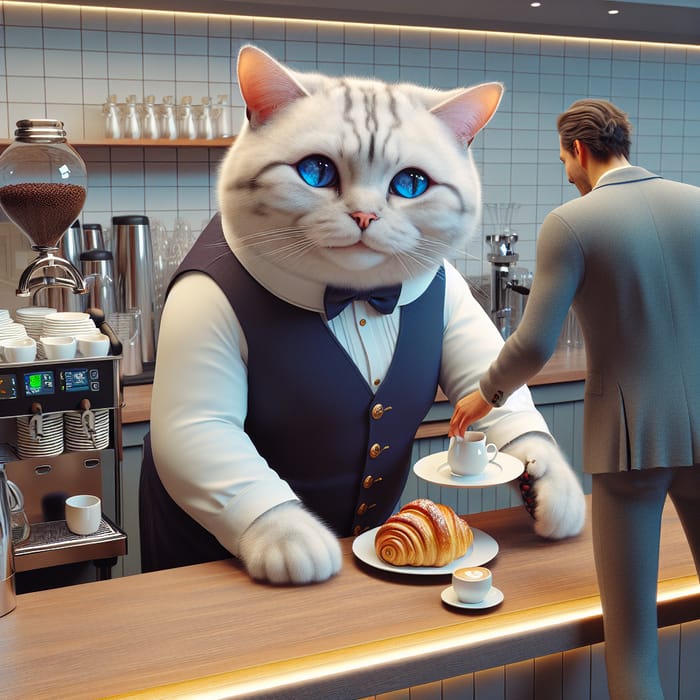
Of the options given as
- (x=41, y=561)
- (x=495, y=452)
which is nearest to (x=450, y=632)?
(x=495, y=452)

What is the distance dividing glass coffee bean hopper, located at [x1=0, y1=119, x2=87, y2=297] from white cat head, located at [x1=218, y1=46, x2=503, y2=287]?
0.74 ft

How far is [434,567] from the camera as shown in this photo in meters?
1.31

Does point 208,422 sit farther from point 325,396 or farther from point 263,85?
point 263,85

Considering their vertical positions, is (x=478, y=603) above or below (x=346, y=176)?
below

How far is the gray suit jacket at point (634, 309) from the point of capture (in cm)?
119

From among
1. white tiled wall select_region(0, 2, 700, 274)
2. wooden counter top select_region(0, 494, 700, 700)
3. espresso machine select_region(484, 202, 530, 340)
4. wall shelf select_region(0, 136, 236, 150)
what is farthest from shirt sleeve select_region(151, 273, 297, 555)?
espresso machine select_region(484, 202, 530, 340)

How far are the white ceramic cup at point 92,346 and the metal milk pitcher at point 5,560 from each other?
2.06ft

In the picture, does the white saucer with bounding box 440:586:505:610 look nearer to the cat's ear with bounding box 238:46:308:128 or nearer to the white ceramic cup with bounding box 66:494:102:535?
the cat's ear with bounding box 238:46:308:128

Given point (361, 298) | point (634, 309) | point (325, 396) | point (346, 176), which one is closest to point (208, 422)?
point (325, 396)

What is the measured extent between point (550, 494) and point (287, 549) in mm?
439

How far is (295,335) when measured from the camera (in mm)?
1385

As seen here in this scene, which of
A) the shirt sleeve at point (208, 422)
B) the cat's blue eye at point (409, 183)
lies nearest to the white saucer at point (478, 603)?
the shirt sleeve at point (208, 422)

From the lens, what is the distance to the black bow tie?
4.50 feet

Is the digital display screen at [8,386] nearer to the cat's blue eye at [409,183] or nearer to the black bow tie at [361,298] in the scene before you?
the black bow tie at [361,298]
